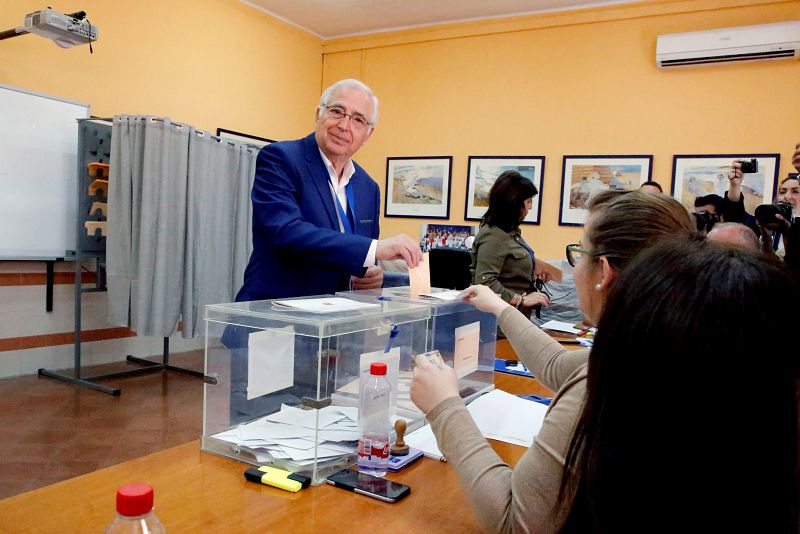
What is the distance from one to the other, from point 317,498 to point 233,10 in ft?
17.0

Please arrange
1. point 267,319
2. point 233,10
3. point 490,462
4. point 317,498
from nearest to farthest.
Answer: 1. point 490,462
2. point 317,498
3. point 267,319
4. point 233,10

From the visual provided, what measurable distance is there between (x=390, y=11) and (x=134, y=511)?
18.1 feet

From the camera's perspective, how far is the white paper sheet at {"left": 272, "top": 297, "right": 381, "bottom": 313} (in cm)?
119

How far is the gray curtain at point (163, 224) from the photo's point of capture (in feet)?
12.7

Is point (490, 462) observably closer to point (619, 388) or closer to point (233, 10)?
point (619, 388)

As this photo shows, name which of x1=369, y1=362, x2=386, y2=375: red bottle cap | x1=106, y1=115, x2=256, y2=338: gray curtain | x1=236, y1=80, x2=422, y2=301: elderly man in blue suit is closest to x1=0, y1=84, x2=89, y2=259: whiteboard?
x1=106, y1=115, x2=256, y2=338: gray curtain

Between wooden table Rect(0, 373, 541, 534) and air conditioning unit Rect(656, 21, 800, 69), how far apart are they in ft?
14.9

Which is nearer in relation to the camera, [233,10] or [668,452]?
[668,452]

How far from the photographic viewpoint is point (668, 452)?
59 centimetres

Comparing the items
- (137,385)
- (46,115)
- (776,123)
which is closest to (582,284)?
(137,385)

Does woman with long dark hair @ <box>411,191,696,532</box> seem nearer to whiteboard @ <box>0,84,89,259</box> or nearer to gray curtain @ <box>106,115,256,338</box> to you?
gray curtain @ <box>106,115,256,338</box>

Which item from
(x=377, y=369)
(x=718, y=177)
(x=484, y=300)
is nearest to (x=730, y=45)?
(x=718, y=177)

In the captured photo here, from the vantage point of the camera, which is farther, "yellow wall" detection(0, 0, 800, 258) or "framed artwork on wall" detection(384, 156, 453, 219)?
"framed artwork on wall" detection(384, 156, 453, 219)

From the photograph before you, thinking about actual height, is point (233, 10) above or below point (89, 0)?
above
